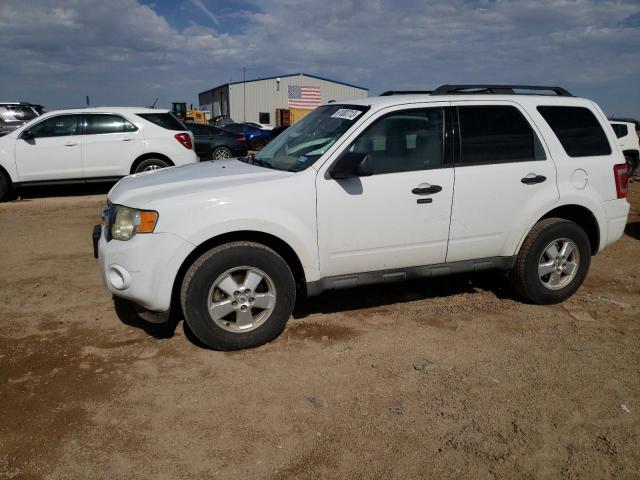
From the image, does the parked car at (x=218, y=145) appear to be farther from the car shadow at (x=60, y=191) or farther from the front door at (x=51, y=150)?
the front door at (x=51, y=150)

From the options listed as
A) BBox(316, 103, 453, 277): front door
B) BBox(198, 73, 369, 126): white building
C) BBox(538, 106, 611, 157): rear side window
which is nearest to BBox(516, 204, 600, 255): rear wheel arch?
BBox(538, 106, 611, 157): rear side window

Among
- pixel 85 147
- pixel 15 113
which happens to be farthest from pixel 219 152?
pixel 85 147

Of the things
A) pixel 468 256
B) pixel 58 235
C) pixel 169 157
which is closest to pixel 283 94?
pixel 169 157

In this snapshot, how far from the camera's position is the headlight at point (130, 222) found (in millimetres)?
3432

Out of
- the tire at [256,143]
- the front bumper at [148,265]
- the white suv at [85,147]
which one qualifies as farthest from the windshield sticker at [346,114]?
the tire at [256,143]

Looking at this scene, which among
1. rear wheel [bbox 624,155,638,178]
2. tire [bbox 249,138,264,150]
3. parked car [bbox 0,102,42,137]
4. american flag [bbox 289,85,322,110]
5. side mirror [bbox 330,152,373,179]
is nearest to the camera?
side mirror [bbox 330,152,373,179]

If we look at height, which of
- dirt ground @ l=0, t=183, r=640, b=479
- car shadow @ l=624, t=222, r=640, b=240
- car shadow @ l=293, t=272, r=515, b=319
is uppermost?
car shadow @ l=624, t=222, r=640, b=240

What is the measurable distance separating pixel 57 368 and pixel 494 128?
12.5ft

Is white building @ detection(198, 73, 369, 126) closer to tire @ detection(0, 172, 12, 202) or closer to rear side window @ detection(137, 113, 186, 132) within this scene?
rear side window @ detection(137, 113, 186, 132)

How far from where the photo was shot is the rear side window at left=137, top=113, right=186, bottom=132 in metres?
9.95

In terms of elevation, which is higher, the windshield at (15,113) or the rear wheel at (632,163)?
the windshield at (15,113)

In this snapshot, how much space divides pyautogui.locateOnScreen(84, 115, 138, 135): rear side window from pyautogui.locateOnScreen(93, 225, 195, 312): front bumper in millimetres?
6969

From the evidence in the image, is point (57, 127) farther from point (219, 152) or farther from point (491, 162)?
point (491, 162)

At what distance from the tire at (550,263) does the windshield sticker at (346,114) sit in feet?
6.07
